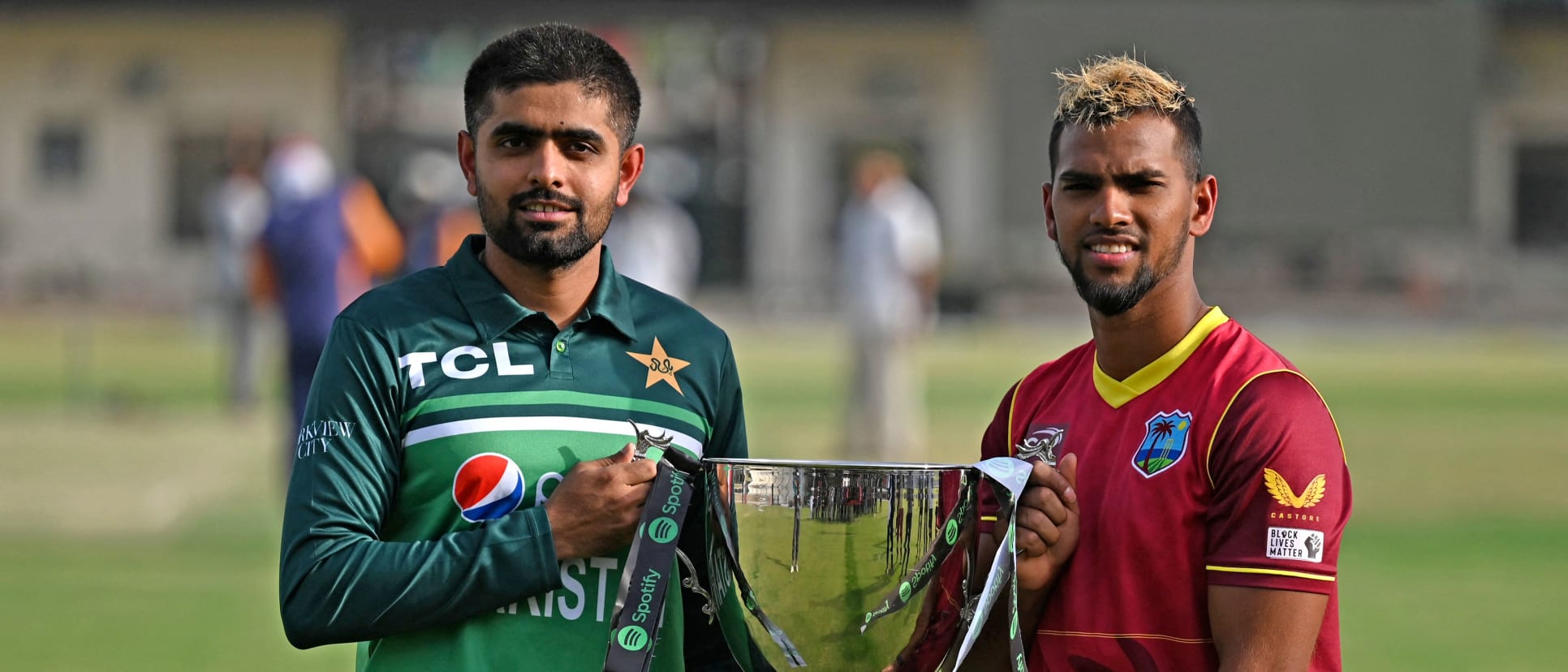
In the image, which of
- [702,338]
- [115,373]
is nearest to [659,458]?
[702,338]

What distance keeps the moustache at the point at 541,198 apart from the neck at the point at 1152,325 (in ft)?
2.69

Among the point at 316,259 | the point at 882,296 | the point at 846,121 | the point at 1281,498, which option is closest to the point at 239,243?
the point at 882,296

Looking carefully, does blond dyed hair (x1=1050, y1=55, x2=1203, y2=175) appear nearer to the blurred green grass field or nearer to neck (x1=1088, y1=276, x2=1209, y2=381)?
neck (x1=1088, y1=276, x2=1209, y2=381)

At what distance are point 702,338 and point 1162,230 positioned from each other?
76cm

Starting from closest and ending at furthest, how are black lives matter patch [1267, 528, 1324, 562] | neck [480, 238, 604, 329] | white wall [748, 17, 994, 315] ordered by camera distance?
black lives matter patch [1267, 528, 1324, 562], neck [480, 238, 604, 329], white wall [748, 17, 994, 315]

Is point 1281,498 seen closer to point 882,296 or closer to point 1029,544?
point 1029,544

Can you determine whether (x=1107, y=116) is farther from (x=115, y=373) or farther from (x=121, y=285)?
(x=121, y=285)

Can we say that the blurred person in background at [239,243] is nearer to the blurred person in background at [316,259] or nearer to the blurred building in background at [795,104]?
the blurred person in background at [316,259]

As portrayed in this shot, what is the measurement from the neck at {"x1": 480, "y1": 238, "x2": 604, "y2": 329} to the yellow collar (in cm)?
84

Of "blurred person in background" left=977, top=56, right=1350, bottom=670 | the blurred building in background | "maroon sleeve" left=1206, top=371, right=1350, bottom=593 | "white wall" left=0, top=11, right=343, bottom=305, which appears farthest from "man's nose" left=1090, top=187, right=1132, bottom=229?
"white wall" left=0, top=11, right=343, bottom=305

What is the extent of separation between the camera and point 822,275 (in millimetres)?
35031

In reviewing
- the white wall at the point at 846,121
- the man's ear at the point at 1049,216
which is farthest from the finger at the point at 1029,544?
the white wall at the point at 846,121

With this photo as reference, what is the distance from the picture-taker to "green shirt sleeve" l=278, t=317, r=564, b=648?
8.36ft

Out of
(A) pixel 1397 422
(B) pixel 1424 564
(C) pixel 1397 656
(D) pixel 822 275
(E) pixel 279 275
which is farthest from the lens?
(D) pixel 822 275
